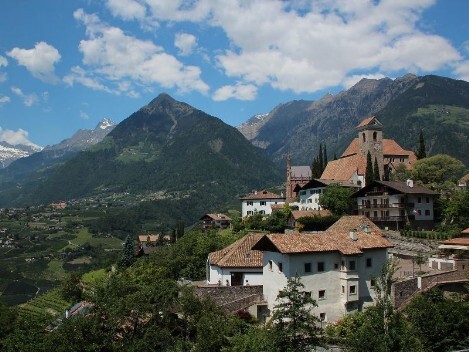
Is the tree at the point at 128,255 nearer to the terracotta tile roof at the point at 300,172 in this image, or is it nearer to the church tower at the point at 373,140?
the terracotta tile roof at the point at 300,172

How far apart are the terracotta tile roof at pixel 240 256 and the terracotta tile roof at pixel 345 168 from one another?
124ft

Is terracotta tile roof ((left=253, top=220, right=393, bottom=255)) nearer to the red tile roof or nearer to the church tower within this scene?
the red tile roof

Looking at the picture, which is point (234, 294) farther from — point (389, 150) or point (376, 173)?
point (389, 150)

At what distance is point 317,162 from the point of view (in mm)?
101062

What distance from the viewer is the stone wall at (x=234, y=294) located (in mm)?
40994

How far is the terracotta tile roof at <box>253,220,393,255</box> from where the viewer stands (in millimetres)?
39438

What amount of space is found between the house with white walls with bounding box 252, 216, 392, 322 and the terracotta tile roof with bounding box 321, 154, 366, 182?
4237 centimetres

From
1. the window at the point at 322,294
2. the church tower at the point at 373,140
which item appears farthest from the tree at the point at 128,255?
the window at the point at 322,294

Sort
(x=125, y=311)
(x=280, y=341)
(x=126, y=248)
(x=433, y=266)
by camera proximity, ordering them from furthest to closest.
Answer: (x=126, y=248)
(x=433, y=266)
(x=125, y=311)
(x=280, y=341)

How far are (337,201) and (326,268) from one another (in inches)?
1342

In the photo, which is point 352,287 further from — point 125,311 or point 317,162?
point 317,162

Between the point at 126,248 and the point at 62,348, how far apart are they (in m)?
63.1

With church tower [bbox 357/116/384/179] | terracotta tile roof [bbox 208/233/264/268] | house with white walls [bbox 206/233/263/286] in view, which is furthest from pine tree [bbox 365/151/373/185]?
house with white walls [bbox 206/233/263/286]

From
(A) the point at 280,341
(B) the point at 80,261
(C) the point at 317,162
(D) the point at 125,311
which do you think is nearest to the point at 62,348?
(D) the point at 125,311
